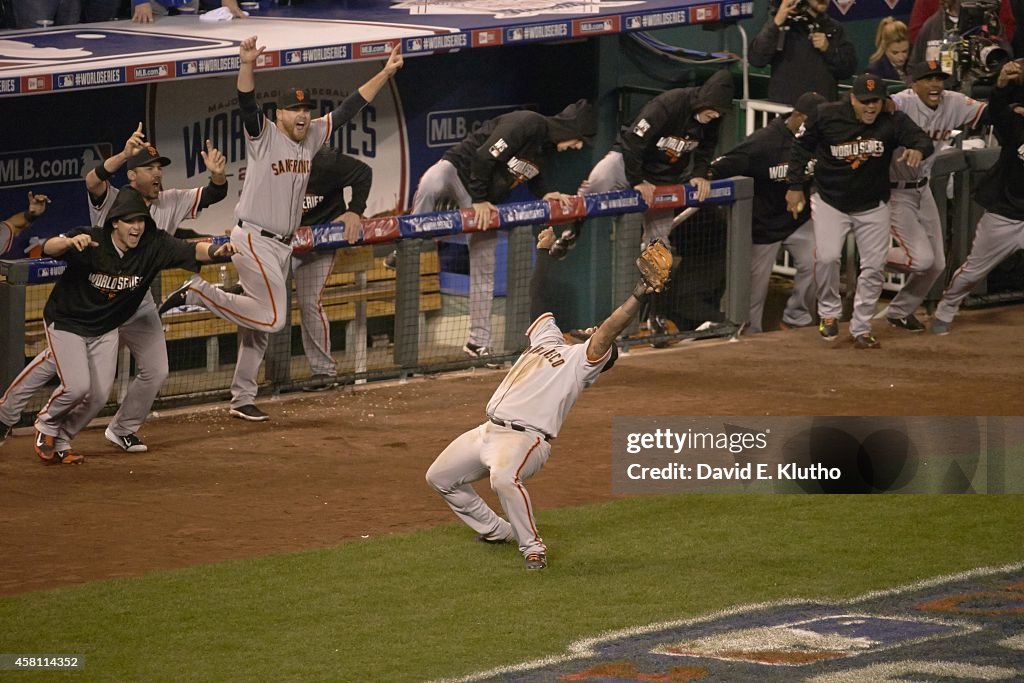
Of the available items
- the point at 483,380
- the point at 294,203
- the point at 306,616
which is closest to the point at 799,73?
the point at 483,380

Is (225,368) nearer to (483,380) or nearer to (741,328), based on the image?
(483,380)

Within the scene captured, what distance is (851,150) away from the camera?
1202 centimetres

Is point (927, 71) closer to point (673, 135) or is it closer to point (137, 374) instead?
point (673, 135)

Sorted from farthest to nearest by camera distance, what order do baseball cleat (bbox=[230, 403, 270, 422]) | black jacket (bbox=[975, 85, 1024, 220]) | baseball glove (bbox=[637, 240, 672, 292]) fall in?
1. black jacket (bbox=[975, 85, 1024, 220])
2. baseball cleat (bbox=[230, 403, 270, 422])
3. baseball glove (bbox=[637, 240, 672, 292])

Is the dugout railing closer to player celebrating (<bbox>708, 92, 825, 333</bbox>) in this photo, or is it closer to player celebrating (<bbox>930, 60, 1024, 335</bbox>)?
player celebrating (<bbox>708, 92, 825, 333</bbox>)

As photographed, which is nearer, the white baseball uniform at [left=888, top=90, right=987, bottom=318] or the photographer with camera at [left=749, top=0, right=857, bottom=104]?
the white baseball uniform at [left=888, top=90, right=987, bottom=318]

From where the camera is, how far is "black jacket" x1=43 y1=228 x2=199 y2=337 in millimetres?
9234

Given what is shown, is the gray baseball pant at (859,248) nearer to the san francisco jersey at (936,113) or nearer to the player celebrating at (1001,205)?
the san francisco jersey at (936,113)

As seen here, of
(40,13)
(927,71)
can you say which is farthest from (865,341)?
(40,13)

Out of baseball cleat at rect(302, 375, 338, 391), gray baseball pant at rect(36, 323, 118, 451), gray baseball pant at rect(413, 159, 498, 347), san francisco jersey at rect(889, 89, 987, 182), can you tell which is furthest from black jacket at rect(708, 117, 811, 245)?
gray baseball pant at rect(36, 323, 118, 451)

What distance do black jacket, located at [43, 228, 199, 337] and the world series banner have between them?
8.67 feet

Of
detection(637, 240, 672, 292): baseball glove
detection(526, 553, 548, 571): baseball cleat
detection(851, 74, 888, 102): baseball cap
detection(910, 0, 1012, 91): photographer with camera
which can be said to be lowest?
detection(526, 553, 548, 571): baseball cleat

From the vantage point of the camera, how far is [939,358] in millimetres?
12062

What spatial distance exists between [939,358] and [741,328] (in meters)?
1.42
